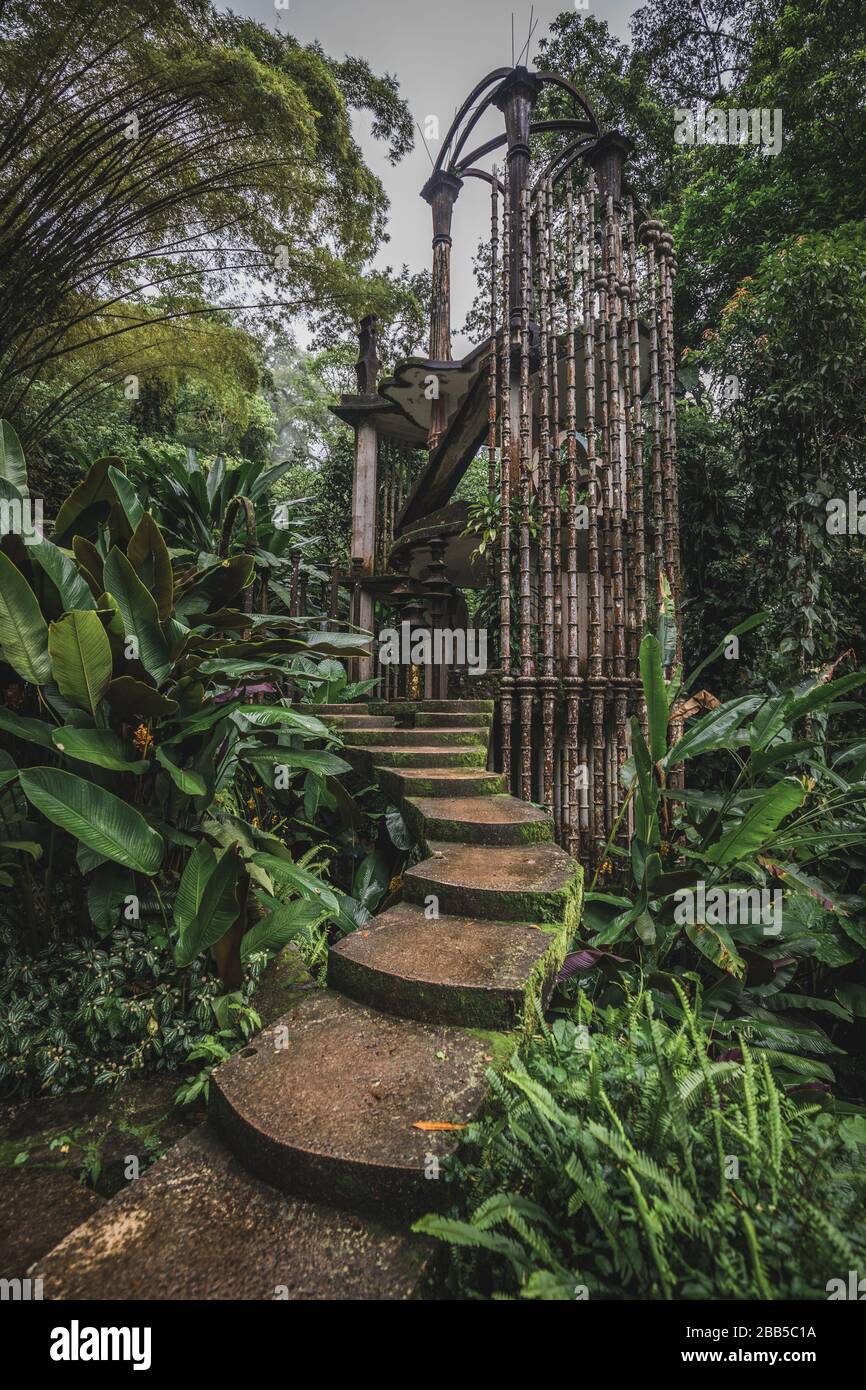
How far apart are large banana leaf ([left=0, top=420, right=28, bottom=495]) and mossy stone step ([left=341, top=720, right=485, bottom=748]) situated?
1.99m

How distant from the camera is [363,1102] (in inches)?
48.3

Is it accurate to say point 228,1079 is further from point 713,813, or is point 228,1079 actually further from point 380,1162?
point 713,813

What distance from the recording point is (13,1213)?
1.34 m

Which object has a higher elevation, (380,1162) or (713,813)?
(713,813)

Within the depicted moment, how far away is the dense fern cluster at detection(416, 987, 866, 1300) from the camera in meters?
0.79

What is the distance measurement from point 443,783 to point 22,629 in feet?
5.74

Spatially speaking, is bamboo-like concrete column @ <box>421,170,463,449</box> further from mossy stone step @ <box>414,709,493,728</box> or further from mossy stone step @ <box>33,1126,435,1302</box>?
mossy stone step @ <box>33,1126,435,1302</box>

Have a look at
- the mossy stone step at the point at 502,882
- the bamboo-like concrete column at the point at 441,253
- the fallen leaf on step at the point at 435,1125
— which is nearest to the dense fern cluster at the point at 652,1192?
the fallen leaf on step at the point at 435,1125

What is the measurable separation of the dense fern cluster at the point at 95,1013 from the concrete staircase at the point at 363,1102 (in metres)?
0.46

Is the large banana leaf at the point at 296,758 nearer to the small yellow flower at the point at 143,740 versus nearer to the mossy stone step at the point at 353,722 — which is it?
the small yellow flower at the point at 143,740

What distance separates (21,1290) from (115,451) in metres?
8.96

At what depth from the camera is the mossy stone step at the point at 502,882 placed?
5.91 ft

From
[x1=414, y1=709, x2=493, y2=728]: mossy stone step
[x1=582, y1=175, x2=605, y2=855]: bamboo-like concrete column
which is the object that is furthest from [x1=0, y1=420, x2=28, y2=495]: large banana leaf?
[x1=582, y1=175, x2=605, y2=855]: bamboo-like concrete column
